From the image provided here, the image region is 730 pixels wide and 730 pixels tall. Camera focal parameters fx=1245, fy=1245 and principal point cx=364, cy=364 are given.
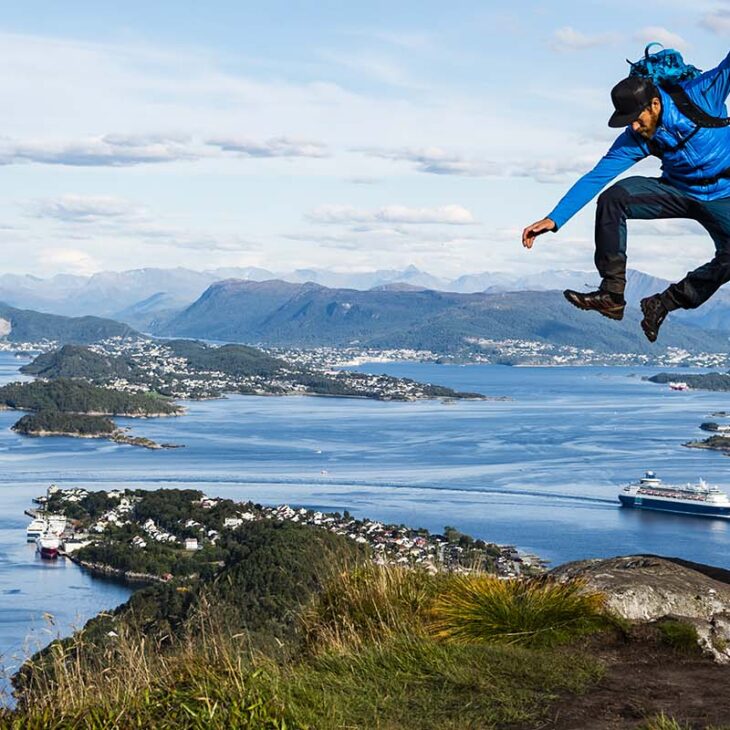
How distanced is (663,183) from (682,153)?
0.15 meters

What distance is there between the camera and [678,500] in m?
46.2

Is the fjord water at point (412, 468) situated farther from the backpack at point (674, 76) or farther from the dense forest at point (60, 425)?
the backpack at point (674, 76)

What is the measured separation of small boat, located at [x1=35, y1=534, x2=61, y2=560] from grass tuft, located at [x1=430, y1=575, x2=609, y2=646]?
1348 inches

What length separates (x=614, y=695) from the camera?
365cm

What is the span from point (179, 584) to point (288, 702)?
25.3m

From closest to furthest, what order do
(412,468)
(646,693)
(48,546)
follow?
(646,693) → (48,546) → (412,468)

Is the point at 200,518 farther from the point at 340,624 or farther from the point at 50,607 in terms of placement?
the point at 340,624

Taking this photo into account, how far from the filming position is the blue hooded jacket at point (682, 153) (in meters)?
3.57

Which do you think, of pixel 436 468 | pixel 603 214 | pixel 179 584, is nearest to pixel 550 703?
pixel 603 214

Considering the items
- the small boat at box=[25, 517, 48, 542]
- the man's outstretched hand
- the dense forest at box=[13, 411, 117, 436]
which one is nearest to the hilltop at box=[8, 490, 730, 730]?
the man's outstretched hand

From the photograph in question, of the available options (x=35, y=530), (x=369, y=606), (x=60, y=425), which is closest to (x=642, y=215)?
(x=369, y=606)

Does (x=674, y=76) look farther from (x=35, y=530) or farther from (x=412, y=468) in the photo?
(x=412, y=468)

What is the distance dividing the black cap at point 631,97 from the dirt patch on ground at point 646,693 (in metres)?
1.66

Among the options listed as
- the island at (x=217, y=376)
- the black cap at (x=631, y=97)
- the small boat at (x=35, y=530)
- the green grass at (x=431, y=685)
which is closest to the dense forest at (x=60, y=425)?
the island at (x=217, y=376)
